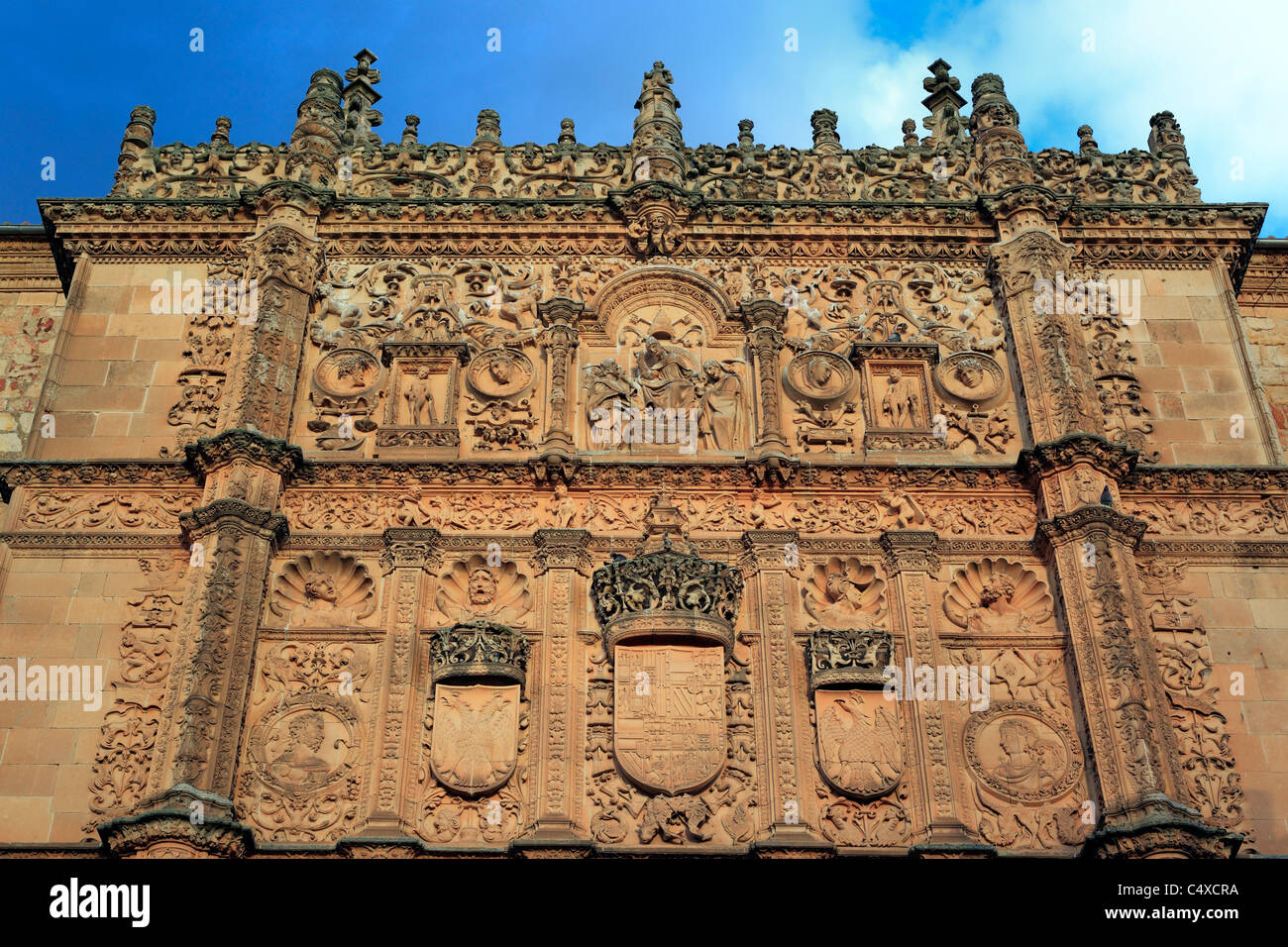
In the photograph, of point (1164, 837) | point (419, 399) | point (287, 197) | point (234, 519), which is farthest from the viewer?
point (287, 197)

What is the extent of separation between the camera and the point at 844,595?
14602 millimetres

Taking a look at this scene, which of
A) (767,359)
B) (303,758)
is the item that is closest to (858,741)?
(767,359)

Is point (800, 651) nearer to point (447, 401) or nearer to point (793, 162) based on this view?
point (447, 401)

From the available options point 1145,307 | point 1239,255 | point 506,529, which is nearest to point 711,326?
point 506,529

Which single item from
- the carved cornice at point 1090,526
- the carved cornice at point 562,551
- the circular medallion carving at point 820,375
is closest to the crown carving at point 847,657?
the carved cornice at point 1090,526

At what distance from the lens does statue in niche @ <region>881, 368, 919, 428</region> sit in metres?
15.8

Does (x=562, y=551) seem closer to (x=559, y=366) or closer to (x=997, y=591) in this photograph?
(x=559, y=366)

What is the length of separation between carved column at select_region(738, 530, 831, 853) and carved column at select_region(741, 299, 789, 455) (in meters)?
1.17

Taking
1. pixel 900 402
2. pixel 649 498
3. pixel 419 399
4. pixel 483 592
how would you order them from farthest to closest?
pixel 900 402 < pixel 419 399 < pixel 649 498 < pixel 483 592

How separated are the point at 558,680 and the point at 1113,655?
5200 mm

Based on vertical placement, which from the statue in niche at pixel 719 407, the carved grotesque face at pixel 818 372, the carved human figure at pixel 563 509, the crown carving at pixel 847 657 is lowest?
the crown carving at pixel 847 657

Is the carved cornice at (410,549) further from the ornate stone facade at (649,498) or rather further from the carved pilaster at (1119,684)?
the carved pilaster at (1119,684)

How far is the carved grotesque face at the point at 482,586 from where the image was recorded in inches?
571

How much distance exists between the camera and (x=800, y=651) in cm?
1412
